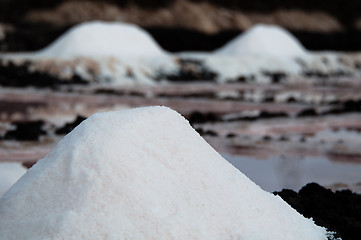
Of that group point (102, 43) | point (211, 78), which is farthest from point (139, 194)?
point (102, 43)

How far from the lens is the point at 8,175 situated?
12.9 feet

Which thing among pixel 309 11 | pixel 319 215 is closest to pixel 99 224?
pixel 319 215

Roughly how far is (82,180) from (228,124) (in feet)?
17.8

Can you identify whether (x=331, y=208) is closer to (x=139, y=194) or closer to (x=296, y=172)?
(x=139, y=194)

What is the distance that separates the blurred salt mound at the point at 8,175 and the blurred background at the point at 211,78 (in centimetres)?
2

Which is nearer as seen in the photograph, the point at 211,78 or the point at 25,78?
the point at 25,78

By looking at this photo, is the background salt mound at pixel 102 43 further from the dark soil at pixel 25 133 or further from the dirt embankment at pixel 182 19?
the dark soil at pixel 25 133

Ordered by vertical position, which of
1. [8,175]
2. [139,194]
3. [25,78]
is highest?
[139,194]

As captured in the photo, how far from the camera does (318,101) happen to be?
11859 millimetres

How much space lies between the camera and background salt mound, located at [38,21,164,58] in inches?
660

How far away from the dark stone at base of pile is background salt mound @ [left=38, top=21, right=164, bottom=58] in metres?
12.7

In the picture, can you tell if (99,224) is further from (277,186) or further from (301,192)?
(277,186)

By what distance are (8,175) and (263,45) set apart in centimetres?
1797

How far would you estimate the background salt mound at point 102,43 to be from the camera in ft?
55.0
